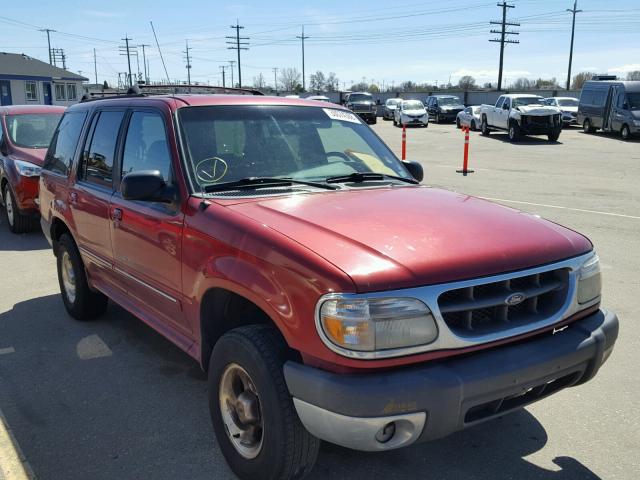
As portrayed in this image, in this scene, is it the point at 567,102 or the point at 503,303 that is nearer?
the point at 503,303

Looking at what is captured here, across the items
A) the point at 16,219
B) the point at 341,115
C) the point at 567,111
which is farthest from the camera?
the point at 567,111

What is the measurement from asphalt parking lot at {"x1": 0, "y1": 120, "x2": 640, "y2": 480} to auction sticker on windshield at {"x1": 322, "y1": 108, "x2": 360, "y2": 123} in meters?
1.86

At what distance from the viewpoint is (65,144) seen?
531cm

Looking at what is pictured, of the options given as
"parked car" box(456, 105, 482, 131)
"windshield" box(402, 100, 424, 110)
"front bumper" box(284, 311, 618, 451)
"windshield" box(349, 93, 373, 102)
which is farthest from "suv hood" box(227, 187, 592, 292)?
"windshield" box(349, 93, 373, 102)

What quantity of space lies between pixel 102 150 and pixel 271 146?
1553mm

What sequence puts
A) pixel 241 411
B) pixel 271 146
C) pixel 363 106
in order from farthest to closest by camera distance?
pixel 363 106, pixel 271 146, pixel 241 411

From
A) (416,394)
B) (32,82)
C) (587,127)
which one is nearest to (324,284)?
(416,394)

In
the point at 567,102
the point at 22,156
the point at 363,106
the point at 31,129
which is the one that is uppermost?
the point at 567,102

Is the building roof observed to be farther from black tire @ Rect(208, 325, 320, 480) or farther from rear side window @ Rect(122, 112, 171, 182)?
black tire @ Rect(208, 325, 320, 480)

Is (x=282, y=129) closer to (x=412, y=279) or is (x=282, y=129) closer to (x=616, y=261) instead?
(x=412, y=279)

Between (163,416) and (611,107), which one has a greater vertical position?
(611,107)

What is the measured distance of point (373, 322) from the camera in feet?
7.71

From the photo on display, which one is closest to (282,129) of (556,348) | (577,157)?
(556,348)

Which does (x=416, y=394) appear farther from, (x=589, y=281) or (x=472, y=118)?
(x=472, y=118)
